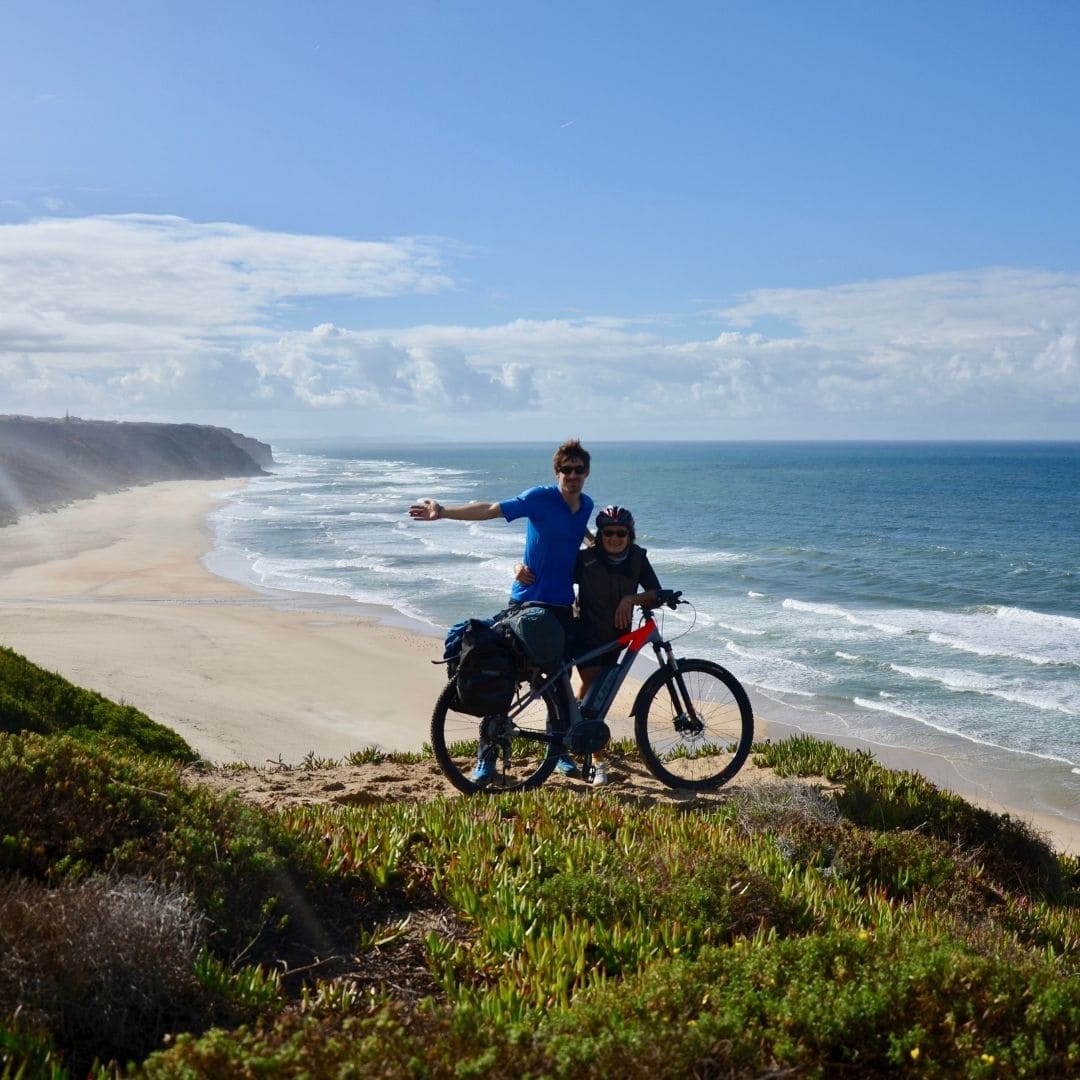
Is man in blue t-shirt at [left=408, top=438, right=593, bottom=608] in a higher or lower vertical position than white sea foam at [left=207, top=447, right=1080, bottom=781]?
higher

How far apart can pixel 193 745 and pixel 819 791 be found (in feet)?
33.0

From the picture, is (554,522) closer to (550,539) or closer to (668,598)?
(550,539)

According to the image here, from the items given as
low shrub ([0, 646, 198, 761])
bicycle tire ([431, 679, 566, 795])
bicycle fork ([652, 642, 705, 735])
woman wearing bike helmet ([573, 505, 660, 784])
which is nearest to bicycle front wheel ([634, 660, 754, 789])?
bicycle fork ([652, 642, 705, 735])

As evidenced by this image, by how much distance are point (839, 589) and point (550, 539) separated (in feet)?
100.0

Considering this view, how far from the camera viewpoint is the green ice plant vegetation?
2.91 m

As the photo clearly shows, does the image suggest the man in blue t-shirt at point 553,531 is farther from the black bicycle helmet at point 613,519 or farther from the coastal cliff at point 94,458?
the coastal cliff at point 94,458

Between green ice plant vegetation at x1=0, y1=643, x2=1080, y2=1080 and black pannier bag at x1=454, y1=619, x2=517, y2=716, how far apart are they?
2.76ft

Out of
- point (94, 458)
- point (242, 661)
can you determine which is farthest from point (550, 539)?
point (94, 458)

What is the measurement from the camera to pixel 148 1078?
2.66m

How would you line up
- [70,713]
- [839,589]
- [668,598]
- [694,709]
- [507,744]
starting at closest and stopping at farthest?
[507,744], [668,598], [694,709], [70,713], [839,589]

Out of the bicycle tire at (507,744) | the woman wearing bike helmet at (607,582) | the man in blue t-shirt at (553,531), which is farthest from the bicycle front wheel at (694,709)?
the man in blue t-shirt at (553,531)

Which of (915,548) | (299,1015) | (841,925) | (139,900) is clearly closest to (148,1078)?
(299,1015)

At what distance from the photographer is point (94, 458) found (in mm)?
98062

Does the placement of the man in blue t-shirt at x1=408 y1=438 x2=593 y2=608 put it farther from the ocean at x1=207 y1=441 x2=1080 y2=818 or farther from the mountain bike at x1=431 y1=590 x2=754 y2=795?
the ocean at x1=207 y1=441 x2=1080 y2=818
